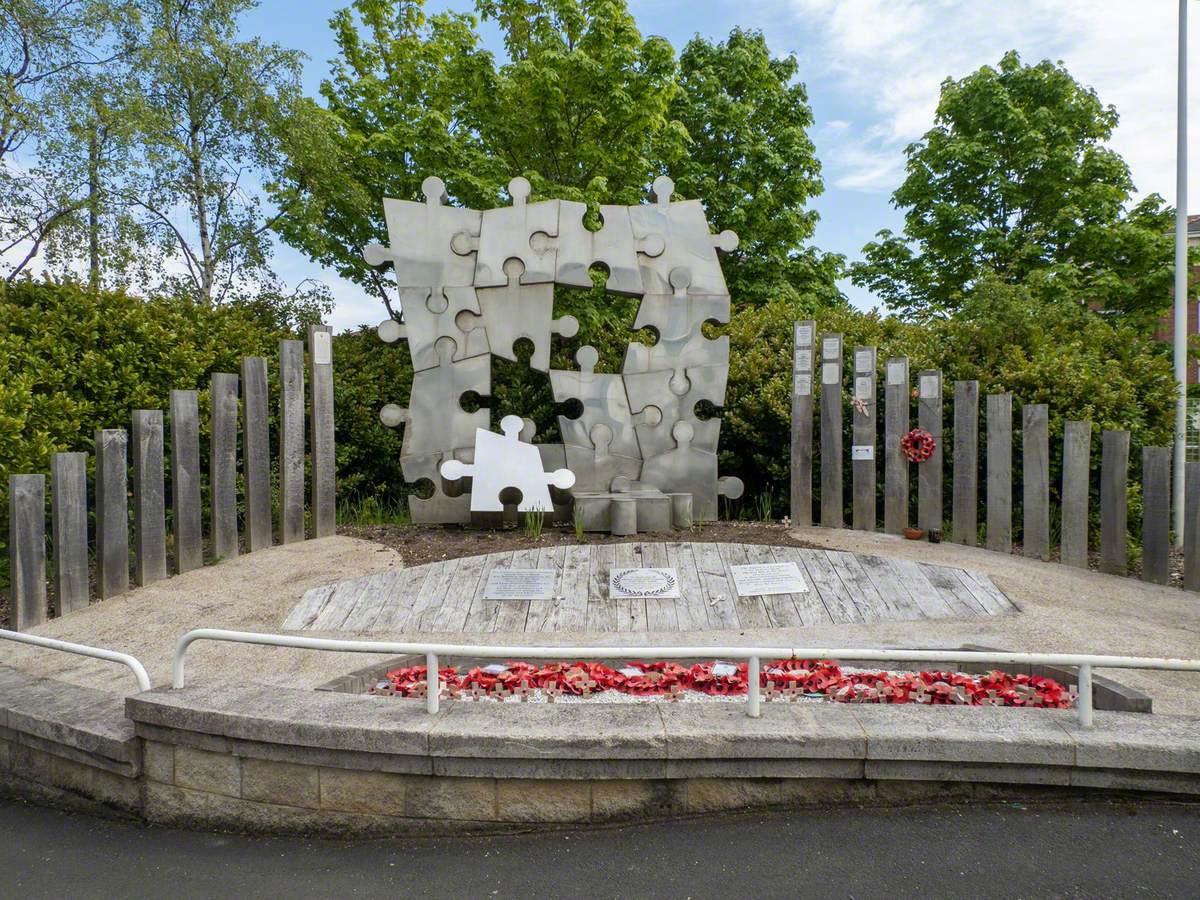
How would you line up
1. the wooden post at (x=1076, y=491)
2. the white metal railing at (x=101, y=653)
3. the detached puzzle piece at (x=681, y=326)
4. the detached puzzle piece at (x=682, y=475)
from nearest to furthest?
the white metal railing at (x=101, y=653) < the wooden post at (x=1076, y=491) < the detached puzzle piece at (x=682, y=475) < the detached puzzle piece at (x=681, y=326)

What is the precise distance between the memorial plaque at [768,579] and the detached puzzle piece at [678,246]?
3077 millimetres

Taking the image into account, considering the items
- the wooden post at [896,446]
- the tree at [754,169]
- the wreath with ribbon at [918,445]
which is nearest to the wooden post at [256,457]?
the wooden post at [896,446]

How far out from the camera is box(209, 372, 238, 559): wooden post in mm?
6605

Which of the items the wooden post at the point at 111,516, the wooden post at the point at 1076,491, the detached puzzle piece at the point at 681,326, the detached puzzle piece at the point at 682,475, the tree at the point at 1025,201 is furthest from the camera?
the tree at the point at 1025,201

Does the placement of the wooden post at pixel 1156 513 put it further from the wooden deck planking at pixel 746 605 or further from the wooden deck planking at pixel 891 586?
the wooden deck planking at pixel 746 605

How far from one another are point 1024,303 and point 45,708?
9.51 meters

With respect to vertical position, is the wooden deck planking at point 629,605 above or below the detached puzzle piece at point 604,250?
below

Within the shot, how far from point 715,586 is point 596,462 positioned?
7.52 feet

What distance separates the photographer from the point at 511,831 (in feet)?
8.47

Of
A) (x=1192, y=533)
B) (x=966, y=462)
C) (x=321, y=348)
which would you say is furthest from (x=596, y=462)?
A: (x=1192, y=533)

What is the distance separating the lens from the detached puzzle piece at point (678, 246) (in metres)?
7.77

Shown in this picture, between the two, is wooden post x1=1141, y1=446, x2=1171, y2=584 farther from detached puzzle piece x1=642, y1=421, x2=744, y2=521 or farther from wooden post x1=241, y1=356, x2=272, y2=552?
wooden post x1=241, y1=356, x2=272, y2=552

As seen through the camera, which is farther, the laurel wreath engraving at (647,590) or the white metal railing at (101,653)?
the laurel wreath engraving at (647,590)

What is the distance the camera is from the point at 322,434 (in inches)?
294
